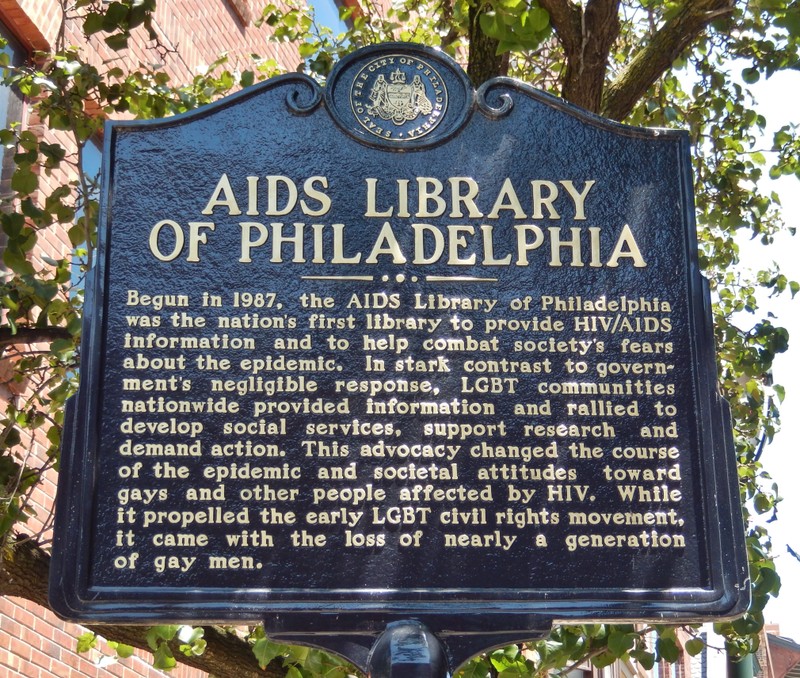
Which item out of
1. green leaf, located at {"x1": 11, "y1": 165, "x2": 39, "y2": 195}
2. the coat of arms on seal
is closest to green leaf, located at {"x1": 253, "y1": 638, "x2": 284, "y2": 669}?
the coat of arms on seal

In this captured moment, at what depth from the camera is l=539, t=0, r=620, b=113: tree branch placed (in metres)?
5.60

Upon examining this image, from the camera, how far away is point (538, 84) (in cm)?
839

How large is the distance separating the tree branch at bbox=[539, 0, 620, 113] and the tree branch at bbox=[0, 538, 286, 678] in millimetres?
3167

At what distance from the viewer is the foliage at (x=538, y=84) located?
523cm

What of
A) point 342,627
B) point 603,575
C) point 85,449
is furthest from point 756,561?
point 85,449

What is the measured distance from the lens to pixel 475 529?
3.50 m

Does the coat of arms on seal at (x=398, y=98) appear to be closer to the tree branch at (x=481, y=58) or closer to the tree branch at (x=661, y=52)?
the tree branch at (x=481, y=58)

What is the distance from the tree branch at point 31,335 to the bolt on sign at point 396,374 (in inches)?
79.8

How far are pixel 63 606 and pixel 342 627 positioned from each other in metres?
0.81

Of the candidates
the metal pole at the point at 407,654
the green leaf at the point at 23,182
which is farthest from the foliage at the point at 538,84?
the metal pole at the point at 407,654

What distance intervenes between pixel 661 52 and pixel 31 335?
3.48m

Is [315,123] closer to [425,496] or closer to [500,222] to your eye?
[500,222]

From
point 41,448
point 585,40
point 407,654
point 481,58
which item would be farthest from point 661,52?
point 41,448

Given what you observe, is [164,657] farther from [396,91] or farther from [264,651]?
[396,91]
